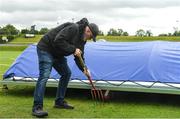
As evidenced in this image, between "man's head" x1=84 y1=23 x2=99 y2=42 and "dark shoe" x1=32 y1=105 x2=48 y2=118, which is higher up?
"man's head" x1=84 y1=23 x2=99 y2=42

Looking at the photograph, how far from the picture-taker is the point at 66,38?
6.98 meters

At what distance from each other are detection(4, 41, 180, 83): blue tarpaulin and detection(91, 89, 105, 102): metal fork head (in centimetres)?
36

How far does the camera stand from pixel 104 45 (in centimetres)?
978

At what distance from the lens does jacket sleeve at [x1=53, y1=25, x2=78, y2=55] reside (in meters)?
6.96

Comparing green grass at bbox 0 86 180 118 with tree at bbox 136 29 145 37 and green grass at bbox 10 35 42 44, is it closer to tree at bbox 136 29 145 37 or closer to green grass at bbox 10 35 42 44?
green grass at bbox 10 35 42 44

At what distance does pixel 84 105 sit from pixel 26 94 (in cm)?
186

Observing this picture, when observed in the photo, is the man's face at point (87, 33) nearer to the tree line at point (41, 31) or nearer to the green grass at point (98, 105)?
the green grass at point (98, 105)

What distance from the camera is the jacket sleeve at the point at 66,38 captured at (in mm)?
6961

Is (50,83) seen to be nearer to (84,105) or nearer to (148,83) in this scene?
(84,105)

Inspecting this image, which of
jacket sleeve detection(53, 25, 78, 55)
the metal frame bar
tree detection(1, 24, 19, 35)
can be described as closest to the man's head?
jacket sleeve detection(53, 25, 78, 55)

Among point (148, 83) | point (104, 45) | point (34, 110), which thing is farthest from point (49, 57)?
point (104, 45)

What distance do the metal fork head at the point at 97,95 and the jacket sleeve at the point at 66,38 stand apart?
162 centimetres

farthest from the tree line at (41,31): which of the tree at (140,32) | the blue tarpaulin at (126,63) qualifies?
the blue tarpaulin at (126,63)

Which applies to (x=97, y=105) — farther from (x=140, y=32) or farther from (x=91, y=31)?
(x=140, y=32)
